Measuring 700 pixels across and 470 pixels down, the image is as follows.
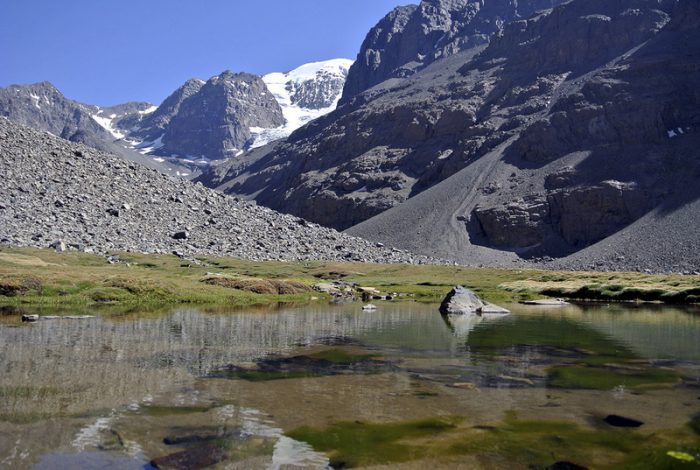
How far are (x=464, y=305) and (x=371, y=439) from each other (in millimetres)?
45567

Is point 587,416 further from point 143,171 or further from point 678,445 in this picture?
point 143,171

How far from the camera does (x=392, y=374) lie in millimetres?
24625

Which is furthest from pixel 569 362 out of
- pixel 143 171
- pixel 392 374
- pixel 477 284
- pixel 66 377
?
pixel 143 171

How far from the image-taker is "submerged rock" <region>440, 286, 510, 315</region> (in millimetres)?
59112

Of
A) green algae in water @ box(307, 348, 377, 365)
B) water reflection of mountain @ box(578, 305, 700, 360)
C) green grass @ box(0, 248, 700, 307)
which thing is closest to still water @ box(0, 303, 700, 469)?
green algae in water @ box(307, 348, 377, 365)

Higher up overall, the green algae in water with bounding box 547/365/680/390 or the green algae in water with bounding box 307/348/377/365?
Answer: the green algae in water with bounding box 307/348/377/365

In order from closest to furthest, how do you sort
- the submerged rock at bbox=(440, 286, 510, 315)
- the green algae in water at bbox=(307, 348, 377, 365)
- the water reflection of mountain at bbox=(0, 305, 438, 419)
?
the water reflection of mountain at bbox=(0, 305, 438, 419) → the green algae in water at bbox=(307, 348, 377, 365) → the submerged rock at bbox=(440, 286, 510, 315)

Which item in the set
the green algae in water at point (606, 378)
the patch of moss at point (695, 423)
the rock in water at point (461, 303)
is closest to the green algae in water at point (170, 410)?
the green algae in water at point (606, 378)

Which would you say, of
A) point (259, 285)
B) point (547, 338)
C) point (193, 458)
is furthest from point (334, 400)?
point (259, 285)

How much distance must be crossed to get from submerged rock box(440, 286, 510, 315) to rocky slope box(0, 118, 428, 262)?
198 ft

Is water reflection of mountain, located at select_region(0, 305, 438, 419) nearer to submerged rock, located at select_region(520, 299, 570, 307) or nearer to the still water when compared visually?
the still water

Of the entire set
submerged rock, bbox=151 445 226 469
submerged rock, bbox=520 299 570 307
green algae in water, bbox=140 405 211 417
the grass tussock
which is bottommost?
submerged rock, bbox=520 299 570 307

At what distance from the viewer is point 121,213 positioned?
11475cm

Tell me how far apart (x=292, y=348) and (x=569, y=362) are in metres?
13.3
